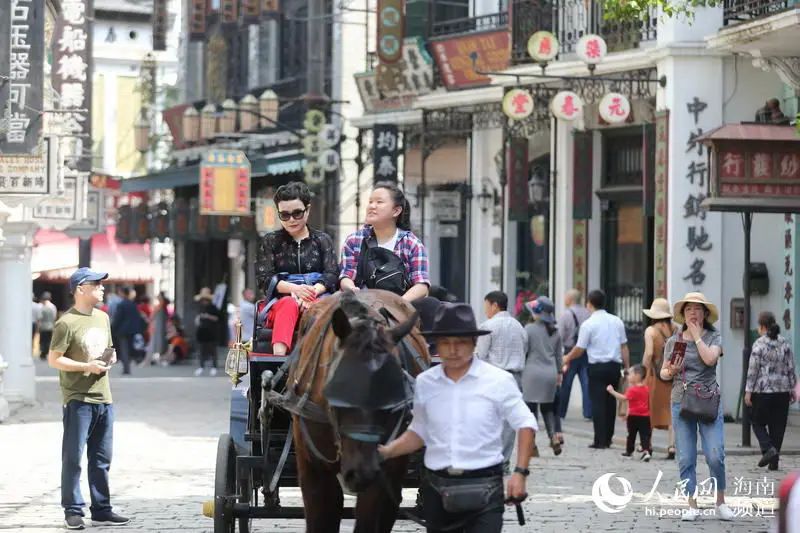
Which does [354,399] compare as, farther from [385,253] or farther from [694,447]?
[694,447]

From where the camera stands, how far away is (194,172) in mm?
45312

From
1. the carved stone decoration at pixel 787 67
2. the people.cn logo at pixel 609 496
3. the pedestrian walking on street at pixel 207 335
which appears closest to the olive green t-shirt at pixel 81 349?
the people.cn logo at pixel 609 496

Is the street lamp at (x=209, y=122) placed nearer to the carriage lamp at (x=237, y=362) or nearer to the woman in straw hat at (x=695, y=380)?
the woman in straw hat at (x=695, y=380)

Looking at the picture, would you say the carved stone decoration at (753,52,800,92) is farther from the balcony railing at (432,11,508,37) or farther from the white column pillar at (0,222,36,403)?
the white column pillar at (0,222,36,403)

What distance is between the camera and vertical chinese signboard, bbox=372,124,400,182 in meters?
35.1

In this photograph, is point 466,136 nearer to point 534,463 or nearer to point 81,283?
point 534,463

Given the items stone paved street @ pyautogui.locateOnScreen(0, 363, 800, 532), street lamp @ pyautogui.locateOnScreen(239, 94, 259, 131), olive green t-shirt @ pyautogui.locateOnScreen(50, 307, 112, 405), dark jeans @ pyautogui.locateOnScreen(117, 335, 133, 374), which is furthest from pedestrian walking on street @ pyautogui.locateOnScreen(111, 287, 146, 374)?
olive green t-shirt @ pyautogui.locateOnScreen(50, 307, 112, 405)

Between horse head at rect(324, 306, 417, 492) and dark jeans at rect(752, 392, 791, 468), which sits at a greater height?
horse head at rect(324, 306, 417, 492)

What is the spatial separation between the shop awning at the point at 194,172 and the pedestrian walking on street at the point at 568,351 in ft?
49.6

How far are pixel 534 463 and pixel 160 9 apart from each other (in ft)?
113

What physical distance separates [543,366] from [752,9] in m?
5.42

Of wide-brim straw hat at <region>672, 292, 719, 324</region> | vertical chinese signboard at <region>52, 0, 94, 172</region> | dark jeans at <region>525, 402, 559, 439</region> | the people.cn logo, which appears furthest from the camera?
vertical chinese signboard at <region>52, 0, 94, 172</region>

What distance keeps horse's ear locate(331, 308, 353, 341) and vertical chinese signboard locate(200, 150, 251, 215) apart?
107ft

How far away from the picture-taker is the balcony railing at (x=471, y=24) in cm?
3036
